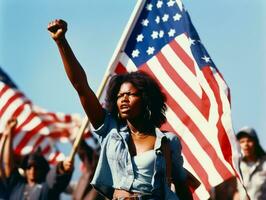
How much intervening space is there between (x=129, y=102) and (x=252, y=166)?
4.76 metres

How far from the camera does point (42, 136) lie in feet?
53.9

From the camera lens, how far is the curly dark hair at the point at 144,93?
7.06 metres

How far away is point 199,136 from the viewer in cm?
948

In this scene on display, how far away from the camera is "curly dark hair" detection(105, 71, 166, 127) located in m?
7.06

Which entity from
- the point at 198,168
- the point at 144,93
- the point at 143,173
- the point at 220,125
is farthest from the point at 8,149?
the point at 143,173

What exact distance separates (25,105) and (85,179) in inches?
86.8

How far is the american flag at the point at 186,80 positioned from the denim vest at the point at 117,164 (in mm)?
1870

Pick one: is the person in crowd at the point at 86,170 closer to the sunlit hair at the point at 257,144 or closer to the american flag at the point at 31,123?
the american flag at the point at 31,123

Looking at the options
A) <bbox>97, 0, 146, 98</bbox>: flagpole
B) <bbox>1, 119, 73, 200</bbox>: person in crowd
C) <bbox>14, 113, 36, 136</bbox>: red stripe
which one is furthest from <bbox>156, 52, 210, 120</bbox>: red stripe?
<bbox>14, 113, 36, 136</bbox>: red stripe

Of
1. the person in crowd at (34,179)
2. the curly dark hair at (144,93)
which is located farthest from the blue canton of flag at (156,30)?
the curly dark hair at (144,93)

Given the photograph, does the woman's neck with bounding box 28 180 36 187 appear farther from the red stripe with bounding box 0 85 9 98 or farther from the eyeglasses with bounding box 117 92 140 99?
the eyeglasses with bounding box 117 92 140 99

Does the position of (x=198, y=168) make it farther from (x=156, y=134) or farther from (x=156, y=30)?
(x=156, y=134)

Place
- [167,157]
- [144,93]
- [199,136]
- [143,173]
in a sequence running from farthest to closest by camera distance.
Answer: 1. [199,136]
2. [144,93]
3. [167,157]
4. [143,173]

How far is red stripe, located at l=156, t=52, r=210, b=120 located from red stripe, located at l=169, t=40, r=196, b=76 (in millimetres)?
116
